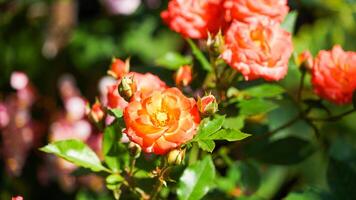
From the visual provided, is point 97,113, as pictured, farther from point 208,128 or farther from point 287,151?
point 287,151

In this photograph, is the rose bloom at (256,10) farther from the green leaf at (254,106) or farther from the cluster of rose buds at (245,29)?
the green leaf at (254,106)

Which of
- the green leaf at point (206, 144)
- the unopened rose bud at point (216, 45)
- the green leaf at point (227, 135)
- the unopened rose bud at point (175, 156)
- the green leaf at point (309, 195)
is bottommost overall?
the green leaf at point (309, 195)

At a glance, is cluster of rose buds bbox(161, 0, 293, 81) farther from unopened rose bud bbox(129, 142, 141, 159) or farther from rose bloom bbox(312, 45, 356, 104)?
unopened rose bud bbox(129, 142, 141, 159)

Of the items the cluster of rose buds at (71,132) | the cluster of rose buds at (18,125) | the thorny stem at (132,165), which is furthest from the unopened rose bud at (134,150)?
the cluster of rose buds at (71,132)

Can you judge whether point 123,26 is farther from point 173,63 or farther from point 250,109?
point 250,109

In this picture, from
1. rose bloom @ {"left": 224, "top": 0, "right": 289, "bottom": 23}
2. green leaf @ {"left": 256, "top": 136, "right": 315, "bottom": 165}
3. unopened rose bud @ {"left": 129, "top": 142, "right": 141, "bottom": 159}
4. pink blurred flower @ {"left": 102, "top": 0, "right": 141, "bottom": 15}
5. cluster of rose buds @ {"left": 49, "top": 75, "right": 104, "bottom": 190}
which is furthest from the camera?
pink blurred flower @ {"left": 102, "top": 0, "right": 141, "bottom": 15}

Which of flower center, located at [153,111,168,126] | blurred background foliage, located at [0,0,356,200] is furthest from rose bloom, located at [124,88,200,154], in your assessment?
blurred background foliage, located at [0,0,356,200]

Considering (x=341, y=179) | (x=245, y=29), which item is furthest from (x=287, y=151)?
(x=245, y=29)
